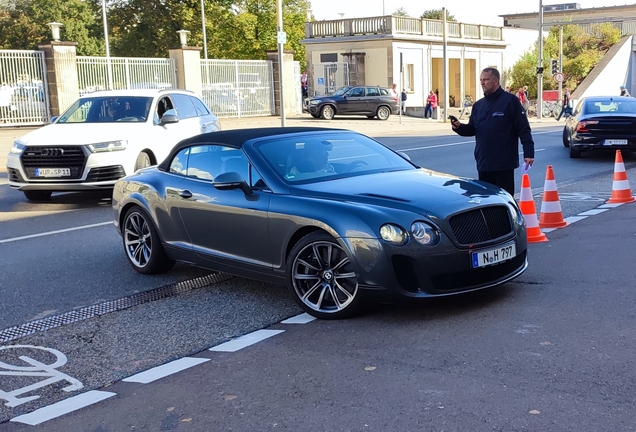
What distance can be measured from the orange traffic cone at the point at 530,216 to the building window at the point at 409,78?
41400mm

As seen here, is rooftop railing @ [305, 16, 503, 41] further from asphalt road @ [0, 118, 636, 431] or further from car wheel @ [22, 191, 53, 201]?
asphalt road @ [0, 118, 636, 431]

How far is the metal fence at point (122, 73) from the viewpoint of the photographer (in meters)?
30.5

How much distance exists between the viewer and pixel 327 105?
38.7 meters

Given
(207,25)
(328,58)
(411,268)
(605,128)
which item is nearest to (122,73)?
(605,128)

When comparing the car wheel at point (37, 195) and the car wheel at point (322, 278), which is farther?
the car wheel at point (37, 195)

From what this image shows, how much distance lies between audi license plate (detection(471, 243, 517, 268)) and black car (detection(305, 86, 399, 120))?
3266 centimetres

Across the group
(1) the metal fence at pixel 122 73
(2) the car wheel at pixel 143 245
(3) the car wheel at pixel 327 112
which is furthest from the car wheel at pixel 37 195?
(3) the car wheel at pixel 327 112

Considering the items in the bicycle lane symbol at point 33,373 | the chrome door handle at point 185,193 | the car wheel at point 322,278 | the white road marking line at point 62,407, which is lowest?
the bicycle lane symbol at point 33,373

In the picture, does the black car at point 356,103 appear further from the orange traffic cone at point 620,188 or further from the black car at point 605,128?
the orange traffic cone at point 620,188

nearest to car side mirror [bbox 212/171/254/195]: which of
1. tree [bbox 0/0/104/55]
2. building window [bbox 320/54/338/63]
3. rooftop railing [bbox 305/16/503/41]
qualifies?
rooftop railing [bbox 305/16/503/41]

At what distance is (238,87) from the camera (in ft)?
121

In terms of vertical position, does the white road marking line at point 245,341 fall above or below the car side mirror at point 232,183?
below

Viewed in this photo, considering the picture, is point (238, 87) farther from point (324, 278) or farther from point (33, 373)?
point (33, 373)

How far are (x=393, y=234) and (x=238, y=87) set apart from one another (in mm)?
32186
